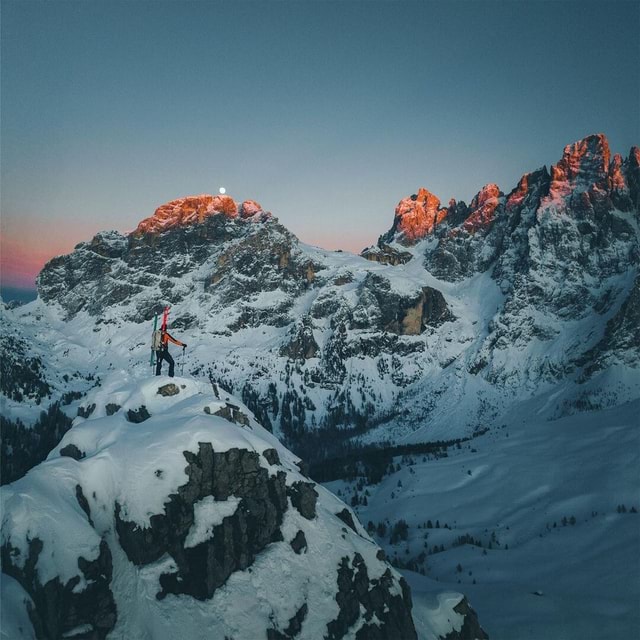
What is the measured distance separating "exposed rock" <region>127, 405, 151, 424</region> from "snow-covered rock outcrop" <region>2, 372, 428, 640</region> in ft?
0.36

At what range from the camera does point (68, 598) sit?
3134 cm

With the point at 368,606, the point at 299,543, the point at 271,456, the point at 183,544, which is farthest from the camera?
the point at 271,456

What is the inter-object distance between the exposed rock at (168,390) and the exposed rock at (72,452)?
1067 cm

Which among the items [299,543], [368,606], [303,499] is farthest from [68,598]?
[368,606]

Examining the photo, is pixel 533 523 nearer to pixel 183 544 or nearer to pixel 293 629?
pixel 293 629

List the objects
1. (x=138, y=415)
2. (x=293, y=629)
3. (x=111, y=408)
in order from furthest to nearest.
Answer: (x=111, y=408) → (x=138, y=415) → (x=293, y=629)

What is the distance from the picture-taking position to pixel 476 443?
178 meters

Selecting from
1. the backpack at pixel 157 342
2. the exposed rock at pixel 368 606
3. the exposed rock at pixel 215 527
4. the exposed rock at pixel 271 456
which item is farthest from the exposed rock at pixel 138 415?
the exposed rock at pixel 368 606

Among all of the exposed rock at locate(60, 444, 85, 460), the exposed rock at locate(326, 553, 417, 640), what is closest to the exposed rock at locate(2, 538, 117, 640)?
the exposed rock at locate(60, 444, 85, 460)

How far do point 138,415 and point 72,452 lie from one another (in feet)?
26.9

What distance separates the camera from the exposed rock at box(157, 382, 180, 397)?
5225 centimetres

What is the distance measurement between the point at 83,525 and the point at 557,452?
442 ft

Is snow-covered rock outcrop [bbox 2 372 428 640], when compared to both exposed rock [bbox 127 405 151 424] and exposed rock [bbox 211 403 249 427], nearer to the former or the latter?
exposed rock [bbox 127 405 151 424]

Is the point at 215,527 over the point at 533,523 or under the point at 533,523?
over
